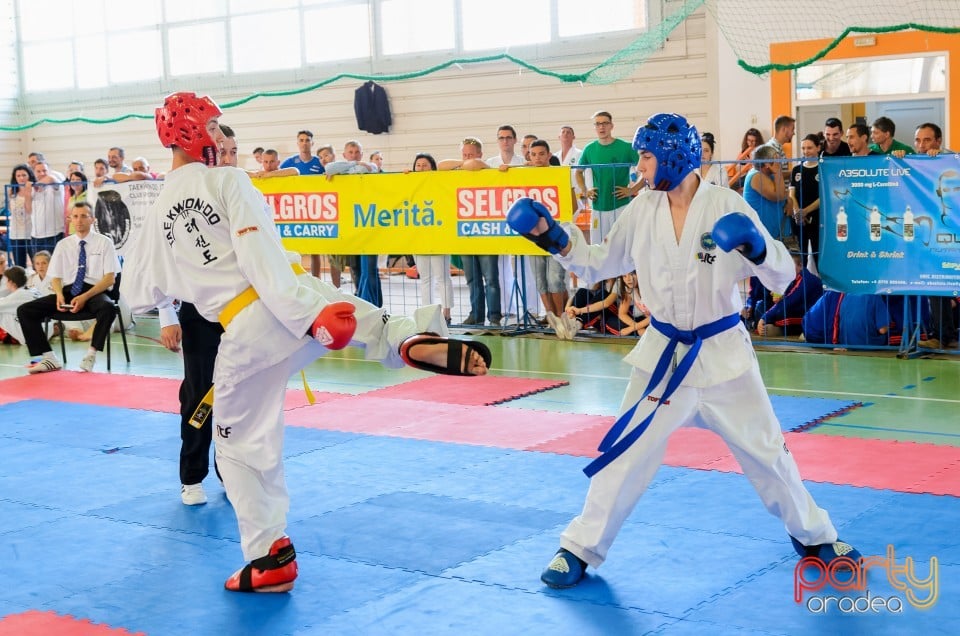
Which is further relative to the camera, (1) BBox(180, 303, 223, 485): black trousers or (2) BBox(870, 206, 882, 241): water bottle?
(2) BBox(870, 206, 882, 241): water bottle

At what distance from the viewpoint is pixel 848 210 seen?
9188 mm

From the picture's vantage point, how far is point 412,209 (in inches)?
439

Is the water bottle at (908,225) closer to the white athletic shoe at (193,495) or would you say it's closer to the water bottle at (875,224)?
the water bottle at (875,224)

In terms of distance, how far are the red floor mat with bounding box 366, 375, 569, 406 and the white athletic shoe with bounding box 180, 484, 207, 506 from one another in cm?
275

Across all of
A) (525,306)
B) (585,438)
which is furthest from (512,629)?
(525,306)

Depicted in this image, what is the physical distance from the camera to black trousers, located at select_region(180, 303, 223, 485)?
556cm

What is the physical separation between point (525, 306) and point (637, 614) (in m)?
7.49

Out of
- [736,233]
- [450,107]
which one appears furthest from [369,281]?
[736,233]

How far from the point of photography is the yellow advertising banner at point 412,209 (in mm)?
10477

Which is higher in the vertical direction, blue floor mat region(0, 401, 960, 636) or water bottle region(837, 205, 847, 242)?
water bottle region(837, 205, 847, 242)

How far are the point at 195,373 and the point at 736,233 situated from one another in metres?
3.01

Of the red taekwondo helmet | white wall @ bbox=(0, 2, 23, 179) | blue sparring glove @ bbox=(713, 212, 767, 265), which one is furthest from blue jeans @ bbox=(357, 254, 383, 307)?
white wall @ bbox=(0, 2, 23, 179)

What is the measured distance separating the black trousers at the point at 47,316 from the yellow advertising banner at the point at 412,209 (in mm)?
1993

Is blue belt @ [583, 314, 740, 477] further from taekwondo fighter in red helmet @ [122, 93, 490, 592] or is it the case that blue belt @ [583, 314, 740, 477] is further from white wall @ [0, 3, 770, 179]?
white wall @ [0, 3, 770, 179]
